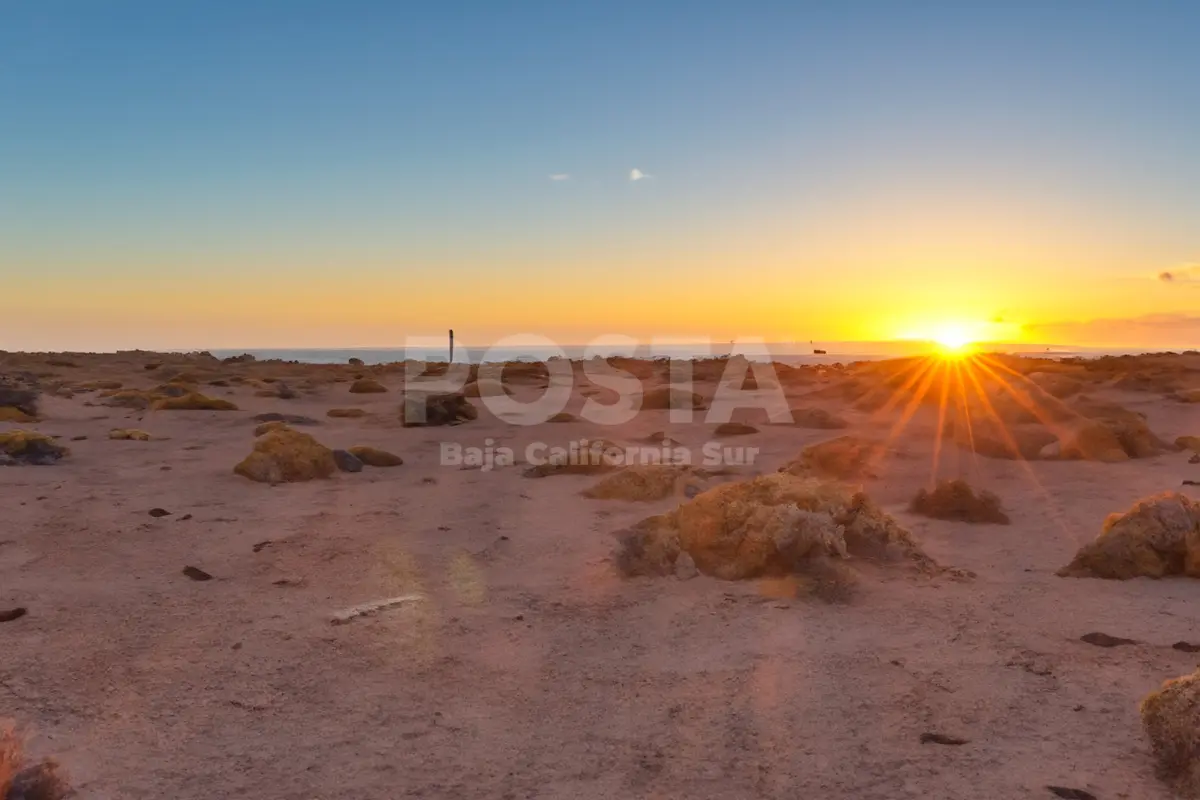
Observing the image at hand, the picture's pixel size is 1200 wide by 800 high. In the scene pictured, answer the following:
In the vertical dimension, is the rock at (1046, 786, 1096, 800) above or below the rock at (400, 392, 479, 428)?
below

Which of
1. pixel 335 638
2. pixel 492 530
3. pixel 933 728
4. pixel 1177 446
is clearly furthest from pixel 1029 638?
pixel 1177 446

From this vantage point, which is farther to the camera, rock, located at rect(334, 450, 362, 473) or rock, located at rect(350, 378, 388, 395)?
rock, located at rect(350, 378, 388, 395)

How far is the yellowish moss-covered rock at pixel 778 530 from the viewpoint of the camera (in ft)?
20.6

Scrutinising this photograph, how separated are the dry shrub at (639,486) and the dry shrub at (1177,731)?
6.29m

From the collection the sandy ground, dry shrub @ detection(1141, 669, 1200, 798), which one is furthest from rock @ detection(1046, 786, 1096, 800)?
dry shrub @ detection(1141, 669, 1200, 798)

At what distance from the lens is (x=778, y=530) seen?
6293mm

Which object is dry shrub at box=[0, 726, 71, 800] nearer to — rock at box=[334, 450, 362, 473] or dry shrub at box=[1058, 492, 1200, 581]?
dry shrub at box=[1058, 492, 1200, 581]

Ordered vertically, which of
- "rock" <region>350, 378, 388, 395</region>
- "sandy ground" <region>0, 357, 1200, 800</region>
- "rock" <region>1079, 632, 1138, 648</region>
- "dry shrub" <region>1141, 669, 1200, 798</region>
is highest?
"rock" <region>350, 378, 388, 395</region>

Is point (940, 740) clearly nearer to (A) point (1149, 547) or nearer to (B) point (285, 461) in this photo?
(A) point (1149, 547)

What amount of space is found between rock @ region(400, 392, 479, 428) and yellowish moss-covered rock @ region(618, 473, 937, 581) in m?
11.2

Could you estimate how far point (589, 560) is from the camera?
7035mm

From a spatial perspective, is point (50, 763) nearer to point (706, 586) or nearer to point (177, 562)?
point (177, 562)

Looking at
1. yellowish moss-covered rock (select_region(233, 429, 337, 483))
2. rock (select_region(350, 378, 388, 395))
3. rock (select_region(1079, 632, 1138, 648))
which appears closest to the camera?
rock (select_region(1079, 632, 1138, 648))

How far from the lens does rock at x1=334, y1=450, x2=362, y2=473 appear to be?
11.3m
